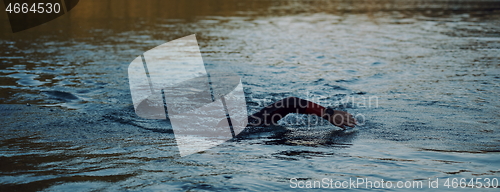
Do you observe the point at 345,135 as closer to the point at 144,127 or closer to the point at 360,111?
the point at 360,111

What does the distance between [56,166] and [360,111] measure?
4.95 metres

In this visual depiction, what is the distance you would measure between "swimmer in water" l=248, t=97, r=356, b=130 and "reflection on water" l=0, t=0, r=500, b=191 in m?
0.19

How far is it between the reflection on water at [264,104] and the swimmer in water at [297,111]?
19 centimetres

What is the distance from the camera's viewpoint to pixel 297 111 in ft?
21.1

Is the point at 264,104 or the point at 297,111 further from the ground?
the point at 297,111

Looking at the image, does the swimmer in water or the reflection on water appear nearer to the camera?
the reflection on water

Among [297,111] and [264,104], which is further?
[264,104]

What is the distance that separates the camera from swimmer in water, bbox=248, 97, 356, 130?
251 inches

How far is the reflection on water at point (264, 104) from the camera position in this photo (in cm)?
471

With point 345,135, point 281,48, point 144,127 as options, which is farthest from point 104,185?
point 281,48

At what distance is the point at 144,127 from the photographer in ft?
22.3

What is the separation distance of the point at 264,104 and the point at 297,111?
1.99 metres

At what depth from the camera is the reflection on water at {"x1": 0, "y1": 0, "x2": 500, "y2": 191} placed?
4715 millimetres

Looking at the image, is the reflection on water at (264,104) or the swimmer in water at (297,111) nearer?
the reflection on water at (264,104)
